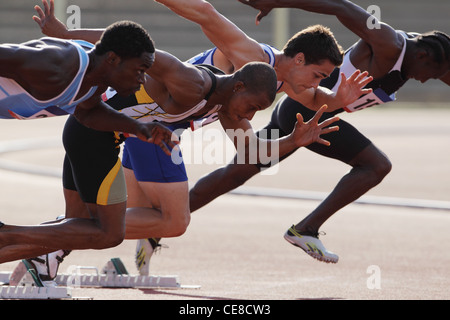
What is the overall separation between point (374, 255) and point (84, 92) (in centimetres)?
395

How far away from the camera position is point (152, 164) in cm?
721

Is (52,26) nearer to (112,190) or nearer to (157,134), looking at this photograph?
(112,190)

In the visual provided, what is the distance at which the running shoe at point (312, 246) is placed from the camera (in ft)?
24.9

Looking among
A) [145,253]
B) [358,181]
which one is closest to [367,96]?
[358,181]

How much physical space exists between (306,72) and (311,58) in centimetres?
10

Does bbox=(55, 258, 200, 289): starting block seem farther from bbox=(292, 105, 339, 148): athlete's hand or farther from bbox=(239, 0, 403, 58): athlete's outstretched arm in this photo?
bbox=(239, 0, 403, 58): athlete's outstretched arm

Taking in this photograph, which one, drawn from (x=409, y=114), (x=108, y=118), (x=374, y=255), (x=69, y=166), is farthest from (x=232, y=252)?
(x=409, y=114)

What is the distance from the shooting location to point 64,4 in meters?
35.4

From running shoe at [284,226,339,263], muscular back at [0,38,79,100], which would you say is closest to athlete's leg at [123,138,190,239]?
running shoe at [284,226,339,263]

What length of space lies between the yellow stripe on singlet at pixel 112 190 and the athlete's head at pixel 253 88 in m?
0.85

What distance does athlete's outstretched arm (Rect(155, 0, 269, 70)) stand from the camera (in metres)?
6.79

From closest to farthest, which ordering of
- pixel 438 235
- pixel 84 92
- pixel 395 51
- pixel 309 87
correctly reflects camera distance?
1. pixel 84 92
2. pixel 309 87
3. pixel 395 51
4. pixel 438 235

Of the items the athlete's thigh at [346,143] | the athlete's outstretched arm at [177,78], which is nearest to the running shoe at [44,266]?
the athlete's outstretched arm at [177,78]
